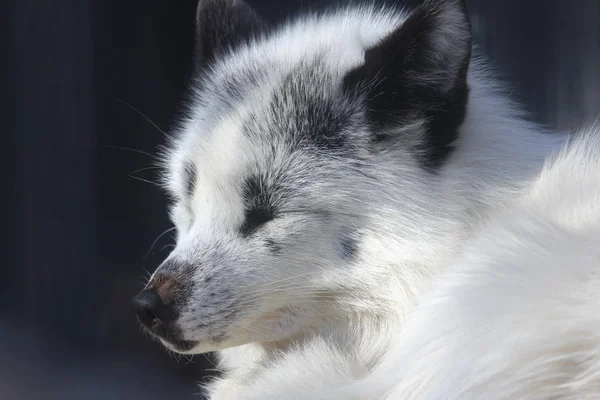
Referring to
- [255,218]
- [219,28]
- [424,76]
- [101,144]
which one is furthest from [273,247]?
[101,144]

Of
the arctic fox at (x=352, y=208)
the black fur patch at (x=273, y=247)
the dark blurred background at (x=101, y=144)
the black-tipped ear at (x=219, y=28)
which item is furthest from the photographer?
the dark blurred background at (x=101, y=144)

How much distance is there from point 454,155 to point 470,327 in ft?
1.39

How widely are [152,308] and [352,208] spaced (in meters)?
0.32

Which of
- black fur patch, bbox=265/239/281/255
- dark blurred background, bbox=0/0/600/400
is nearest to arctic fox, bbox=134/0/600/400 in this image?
black fur patch, bbox=265/239/281/255

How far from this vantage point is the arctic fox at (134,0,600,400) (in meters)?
1.03

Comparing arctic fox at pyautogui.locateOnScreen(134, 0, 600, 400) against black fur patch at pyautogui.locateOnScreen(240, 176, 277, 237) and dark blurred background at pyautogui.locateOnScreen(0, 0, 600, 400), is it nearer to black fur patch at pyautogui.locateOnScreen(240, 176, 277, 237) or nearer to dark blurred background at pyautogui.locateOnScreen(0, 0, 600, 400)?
black fur patch at pyautogui.locateOnScreen(240, 176, 277, 237)

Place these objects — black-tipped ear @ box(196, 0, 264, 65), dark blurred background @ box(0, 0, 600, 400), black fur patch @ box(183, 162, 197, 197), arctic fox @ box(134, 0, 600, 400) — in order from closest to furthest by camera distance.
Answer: arctic fox @ box(134, 0, 600, 400), black fur patch @ box(183, 162, 197, 197), black-tipped ear @ box(196, 0, 264, 65), dark blurred background @ box(0, 0, 600, 400)

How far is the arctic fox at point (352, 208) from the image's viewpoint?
103 cm

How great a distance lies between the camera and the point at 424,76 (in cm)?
116

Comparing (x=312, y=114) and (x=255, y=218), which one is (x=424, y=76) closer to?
(x=312, y=114)

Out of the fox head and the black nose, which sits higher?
the fox head

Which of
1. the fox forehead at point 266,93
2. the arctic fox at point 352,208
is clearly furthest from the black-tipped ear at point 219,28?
the arctic fox at point 352,208

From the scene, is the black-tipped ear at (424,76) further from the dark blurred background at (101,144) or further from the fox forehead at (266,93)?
the dark blurred background at (101,144)

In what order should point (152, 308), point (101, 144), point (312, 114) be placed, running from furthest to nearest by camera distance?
1. point (101, 144)
2. point (312, 114)
3. point (152, 308)
